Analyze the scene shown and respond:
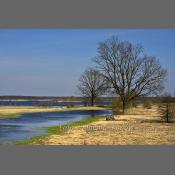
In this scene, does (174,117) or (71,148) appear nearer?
(71,148)

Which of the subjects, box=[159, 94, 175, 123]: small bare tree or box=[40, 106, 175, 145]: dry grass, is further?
box=[159, 94, 175, 123]: small bare tree

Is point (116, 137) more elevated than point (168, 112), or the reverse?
point (168, 112)

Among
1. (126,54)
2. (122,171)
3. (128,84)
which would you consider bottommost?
(122,171)

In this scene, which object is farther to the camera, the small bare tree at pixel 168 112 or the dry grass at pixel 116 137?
the small bare tree at pixel 168 112

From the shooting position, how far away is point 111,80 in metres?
43.8

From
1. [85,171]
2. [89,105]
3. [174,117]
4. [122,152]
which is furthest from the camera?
[89,105]

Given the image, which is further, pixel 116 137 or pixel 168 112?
pixel 168 112

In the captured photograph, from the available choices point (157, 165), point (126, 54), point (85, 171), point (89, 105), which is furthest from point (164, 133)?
point (89, 105)

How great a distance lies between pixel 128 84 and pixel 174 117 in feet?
50.0

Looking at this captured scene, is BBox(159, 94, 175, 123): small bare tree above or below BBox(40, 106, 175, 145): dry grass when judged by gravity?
above

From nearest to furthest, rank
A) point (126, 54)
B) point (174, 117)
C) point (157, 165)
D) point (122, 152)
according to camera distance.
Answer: point (157, 165) → point (122, 152) → point (174, 117) → point (126, 54)

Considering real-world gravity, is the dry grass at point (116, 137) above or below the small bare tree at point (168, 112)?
below

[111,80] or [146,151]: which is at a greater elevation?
[111,80]

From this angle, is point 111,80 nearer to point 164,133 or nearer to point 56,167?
point 164,133
